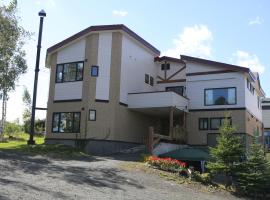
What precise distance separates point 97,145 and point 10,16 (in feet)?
33.8

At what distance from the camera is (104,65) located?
1184 inches

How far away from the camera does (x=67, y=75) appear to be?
31031 millimetres

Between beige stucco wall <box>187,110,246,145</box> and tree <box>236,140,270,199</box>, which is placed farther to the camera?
beige stucco wall <box>187,110,246,145</box>

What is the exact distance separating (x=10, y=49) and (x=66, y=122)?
6.73 m

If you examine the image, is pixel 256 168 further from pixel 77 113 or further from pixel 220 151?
pixel 77 113

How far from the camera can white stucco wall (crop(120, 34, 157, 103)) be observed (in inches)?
1220

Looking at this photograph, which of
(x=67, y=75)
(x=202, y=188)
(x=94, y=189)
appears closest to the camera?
(x=94, y=189)

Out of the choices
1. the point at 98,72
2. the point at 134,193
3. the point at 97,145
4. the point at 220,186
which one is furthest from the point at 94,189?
the point at 98,72

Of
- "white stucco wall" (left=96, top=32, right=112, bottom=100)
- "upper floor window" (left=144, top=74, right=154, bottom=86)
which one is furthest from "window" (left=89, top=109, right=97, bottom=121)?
"upper floor window" (left=144, top=74, right=154, bottom=86)

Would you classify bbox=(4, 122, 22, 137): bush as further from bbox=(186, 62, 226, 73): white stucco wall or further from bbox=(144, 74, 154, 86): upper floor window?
bbox=(186, 62, 226, 73): white stucco wall

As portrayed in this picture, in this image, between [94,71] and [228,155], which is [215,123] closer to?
[94,71]

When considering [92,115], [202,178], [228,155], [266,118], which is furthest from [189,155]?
[266,118]

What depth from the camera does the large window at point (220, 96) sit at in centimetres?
3200

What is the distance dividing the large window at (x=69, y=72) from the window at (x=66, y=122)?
260 cm
